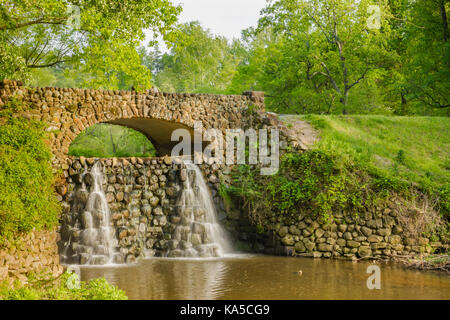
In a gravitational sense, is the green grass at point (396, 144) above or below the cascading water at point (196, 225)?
above

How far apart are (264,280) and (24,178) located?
17.4 feet

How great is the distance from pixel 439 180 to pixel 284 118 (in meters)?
5.17

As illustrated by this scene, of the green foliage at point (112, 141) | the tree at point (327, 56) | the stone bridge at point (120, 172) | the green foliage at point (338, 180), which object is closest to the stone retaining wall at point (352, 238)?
the green foliage at point (338, 180)

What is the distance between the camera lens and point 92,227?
10.7m

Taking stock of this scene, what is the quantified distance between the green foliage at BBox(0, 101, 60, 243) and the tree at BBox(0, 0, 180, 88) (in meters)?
2.94

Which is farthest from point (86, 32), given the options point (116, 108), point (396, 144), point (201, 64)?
point (201, 64)

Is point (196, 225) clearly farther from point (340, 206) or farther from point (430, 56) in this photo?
point (430, 56)

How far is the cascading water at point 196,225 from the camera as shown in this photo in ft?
37.1

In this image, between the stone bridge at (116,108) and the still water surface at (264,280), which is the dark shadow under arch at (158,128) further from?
the still water surface at (264,280)

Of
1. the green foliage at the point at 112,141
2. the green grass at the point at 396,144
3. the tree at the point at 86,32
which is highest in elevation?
the tree at the point at 86,32

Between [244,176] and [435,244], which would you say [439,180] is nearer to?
[435,244]
